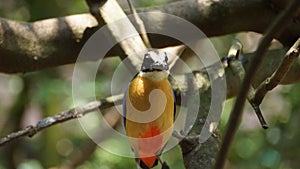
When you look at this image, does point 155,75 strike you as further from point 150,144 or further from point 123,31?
point 123,31

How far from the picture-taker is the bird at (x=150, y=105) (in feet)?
4.05

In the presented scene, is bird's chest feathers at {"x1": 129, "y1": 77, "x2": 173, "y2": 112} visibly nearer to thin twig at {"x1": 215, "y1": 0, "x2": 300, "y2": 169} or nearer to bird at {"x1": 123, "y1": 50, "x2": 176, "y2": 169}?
bird at {"x1": 123, "y1": 50, "x2": 176, "y2": 169}

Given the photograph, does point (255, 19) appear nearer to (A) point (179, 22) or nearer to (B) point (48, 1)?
(A) point (179, 22)

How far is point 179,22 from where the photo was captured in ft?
5.30

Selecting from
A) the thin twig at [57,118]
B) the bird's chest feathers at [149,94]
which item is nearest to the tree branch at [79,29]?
the thin twig at [57,118]

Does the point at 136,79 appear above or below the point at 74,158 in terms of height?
above

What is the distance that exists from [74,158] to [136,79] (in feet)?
3.81

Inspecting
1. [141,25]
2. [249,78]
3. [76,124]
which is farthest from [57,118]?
[76,124]

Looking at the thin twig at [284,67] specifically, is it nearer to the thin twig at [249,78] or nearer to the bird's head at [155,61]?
the bird's head at [155,61]

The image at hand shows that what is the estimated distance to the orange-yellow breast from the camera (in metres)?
1.25

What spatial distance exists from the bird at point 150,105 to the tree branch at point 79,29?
32 centimetres

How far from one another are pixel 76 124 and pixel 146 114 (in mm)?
1460

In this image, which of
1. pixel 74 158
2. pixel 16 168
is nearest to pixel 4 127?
pixel 16 168

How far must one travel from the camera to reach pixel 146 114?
1.28 meters
